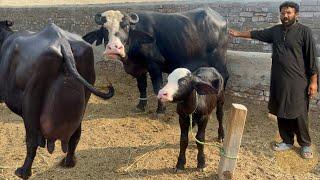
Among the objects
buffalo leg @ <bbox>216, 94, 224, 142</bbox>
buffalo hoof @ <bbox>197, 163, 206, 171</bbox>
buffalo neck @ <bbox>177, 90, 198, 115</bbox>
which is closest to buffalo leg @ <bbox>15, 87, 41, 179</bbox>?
buffalo neck @ <bbox>177, 90, 198, 115</bbox>

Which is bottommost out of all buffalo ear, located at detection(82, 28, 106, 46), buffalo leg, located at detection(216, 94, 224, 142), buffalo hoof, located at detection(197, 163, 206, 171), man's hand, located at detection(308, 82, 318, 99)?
buffalo hoof, located at detection(197, 163, 206, 171)

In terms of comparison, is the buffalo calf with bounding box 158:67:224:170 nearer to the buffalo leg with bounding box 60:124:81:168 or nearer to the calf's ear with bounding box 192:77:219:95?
the calf's ear with bounding box 192:77:219:95

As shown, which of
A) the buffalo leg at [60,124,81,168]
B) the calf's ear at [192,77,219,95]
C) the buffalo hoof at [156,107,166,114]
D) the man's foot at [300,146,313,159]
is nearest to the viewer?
the buffalo leg at [60,124,81,168]

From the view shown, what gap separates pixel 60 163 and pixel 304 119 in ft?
10.7

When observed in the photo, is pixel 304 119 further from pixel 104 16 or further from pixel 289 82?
pixel 104 16

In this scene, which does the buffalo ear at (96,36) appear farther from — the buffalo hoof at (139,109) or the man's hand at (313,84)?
the man's hand at (313,84)

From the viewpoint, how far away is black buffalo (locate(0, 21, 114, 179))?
362cm

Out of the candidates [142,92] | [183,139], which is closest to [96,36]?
[142,92]

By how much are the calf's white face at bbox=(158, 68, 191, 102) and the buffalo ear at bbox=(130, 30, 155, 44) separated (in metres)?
2.42

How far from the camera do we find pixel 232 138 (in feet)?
15.7

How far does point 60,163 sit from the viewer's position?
518cm

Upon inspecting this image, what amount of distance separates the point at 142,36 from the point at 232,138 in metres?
2.84

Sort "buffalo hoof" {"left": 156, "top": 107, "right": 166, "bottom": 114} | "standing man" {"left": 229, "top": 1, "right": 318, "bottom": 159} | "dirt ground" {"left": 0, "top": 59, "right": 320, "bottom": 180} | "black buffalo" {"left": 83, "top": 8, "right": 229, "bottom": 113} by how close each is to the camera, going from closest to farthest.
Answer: "dirt ground" {"left": 0, "top": 59, "right": 320, "bottom": 180} < "standing man" {"left": 229, "top": 1, "right": 318, "bottom": 159} < "black buffalo" {"left": 83, "top": 8, "right": 229, "bottom": 113} < "buffalo hoof" {"left": 156, "top": 107, "right": 166, "bottom": 114}

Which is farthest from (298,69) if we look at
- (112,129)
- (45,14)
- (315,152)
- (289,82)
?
(45,14)
